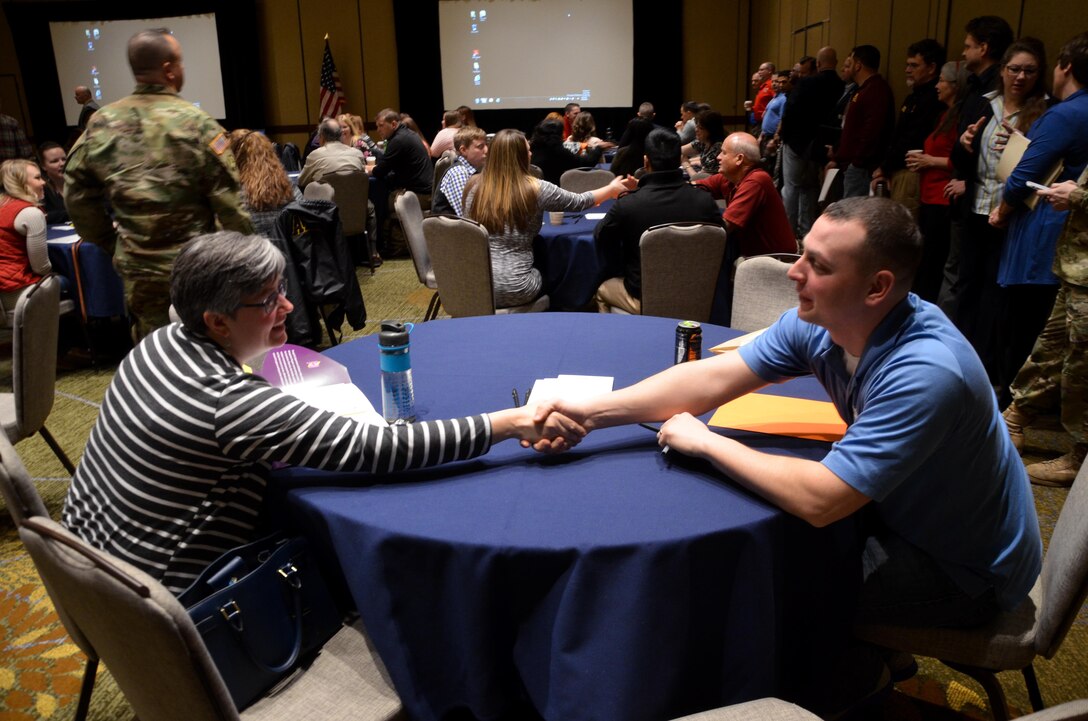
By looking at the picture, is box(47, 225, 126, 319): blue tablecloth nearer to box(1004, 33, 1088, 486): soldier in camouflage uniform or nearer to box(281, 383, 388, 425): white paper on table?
box(281, 383, 388, 425): white paper on table

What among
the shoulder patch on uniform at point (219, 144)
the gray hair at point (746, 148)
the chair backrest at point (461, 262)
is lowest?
the chair backrest at point (461, 262)

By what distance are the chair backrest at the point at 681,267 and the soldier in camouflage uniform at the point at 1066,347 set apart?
4.15 feet

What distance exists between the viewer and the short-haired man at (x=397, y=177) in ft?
24.3

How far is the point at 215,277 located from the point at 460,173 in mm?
3788

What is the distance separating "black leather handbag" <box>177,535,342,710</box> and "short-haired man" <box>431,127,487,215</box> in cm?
339

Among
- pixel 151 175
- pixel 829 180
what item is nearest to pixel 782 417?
pixel 151 175

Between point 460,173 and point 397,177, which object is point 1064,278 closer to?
point 460,173

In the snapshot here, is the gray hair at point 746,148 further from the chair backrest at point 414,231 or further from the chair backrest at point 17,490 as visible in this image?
the chair backrest at point 17,490

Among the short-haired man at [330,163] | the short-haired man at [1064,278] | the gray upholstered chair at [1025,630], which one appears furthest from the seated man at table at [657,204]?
the short-haired man at [330,163]

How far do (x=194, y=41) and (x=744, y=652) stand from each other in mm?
13318

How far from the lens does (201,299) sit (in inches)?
57.0

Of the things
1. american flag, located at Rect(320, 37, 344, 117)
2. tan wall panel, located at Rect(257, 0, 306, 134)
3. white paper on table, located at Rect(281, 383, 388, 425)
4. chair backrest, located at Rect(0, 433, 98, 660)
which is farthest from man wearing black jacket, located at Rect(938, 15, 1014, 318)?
tan wall panel, located at Rect(257, 0, 306, 134)

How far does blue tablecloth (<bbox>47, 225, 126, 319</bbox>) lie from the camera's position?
4410mm

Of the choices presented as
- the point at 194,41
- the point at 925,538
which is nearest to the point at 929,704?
the point at 925,538
